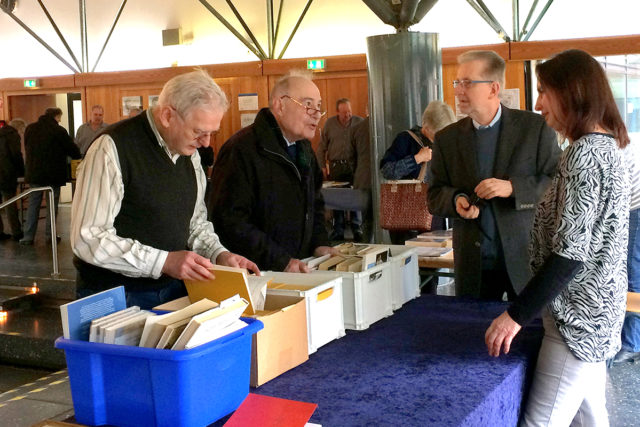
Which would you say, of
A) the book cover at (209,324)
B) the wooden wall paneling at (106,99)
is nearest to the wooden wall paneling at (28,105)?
the wooden wall paneling at (106,99)

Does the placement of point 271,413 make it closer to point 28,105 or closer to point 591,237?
point 591,237

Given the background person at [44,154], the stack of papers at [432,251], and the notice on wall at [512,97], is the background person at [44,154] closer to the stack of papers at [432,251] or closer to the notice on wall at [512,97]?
the notice on wall at [512,97]

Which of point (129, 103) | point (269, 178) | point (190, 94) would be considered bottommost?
point (269, 178)

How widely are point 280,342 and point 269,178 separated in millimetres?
1196

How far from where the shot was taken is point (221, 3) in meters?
12.4

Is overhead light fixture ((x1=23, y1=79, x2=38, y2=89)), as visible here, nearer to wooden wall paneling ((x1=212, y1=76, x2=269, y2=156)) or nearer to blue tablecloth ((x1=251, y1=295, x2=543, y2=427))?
wooden wall paneling ((x1=212, y1=76, x2=269, y2=156))

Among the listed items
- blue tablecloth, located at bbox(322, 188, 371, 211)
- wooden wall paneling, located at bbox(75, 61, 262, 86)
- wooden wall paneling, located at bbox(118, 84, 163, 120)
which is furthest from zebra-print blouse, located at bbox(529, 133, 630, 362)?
wooden wall paneling, located at bbox(118, 84, 163, 120)

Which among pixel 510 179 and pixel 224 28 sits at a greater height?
pixel 224 28

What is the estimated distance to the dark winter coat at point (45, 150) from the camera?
9.59m

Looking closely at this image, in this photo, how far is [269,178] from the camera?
3084 millimetres

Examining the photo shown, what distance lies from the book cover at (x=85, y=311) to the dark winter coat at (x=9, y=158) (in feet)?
30.8

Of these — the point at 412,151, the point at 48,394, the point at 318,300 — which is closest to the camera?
the point at 318,300

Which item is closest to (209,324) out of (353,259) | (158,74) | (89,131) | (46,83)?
(353,259)

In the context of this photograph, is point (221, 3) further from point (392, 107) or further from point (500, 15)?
point (392, 107)
